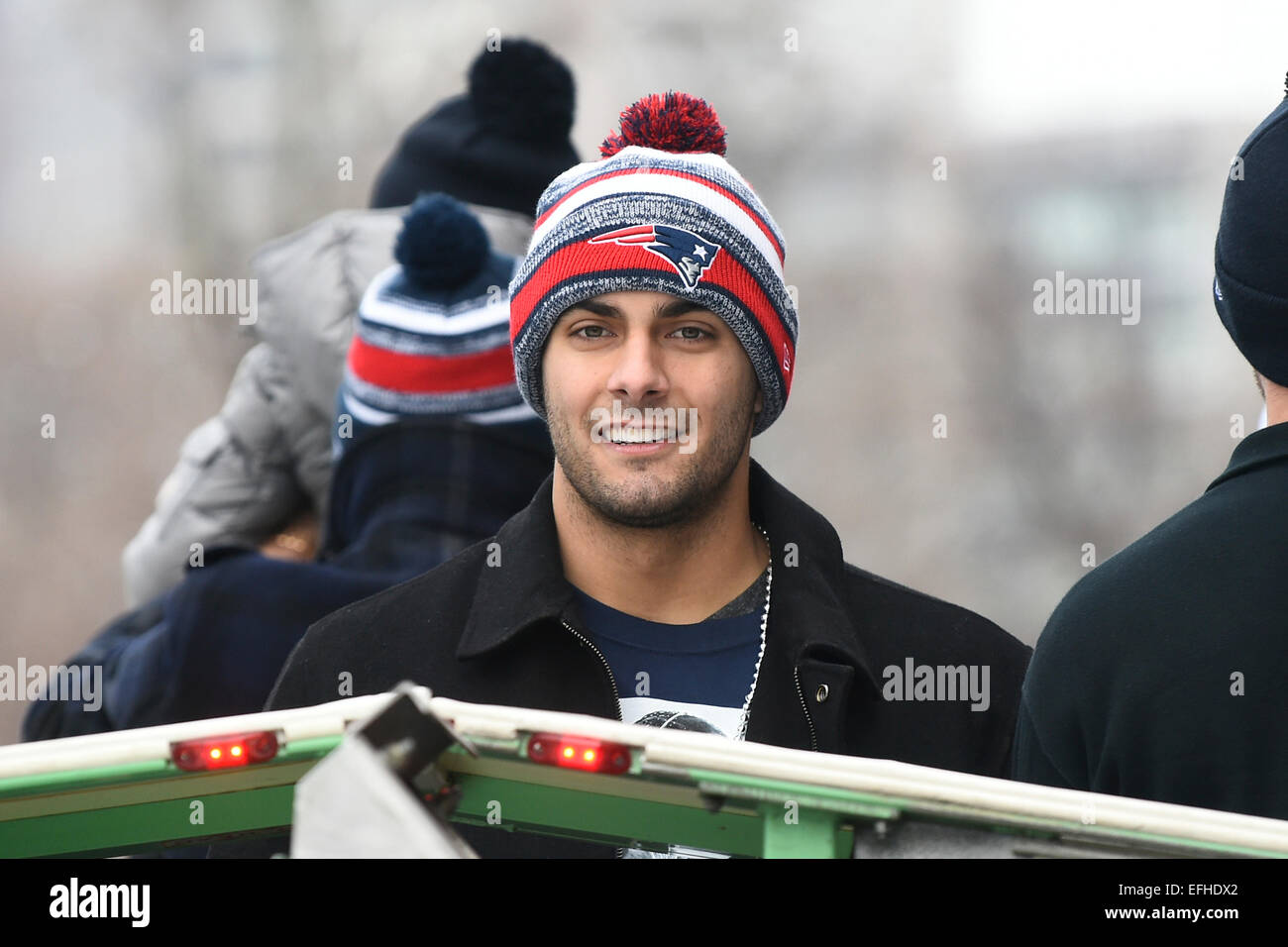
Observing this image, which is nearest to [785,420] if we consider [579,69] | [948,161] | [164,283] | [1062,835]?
[948,161]

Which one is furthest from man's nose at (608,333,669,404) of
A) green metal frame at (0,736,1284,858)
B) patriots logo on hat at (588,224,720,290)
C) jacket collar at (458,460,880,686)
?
green metal frame at (0,736,1284,858)

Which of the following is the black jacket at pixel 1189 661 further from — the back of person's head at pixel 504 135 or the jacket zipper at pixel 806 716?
the back of person's head at pixel 504 135

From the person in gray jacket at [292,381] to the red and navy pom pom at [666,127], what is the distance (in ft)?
5.45

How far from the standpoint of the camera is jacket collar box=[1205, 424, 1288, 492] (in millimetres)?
1939

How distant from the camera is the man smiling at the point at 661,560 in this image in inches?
102

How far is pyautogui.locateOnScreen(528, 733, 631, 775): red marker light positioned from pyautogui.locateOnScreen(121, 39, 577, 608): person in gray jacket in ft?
9.64

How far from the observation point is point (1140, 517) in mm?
5332

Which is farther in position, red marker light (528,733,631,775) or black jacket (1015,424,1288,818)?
black jacket (1015,424,1288,818)

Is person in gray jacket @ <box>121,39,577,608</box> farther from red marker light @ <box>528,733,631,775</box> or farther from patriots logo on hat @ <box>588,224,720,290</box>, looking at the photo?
red marker light @ <box>528,733,631,775</box>

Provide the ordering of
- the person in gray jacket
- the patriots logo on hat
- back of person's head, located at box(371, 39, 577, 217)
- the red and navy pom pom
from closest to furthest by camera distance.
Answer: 1. the patriots logo on hat
2. the red and navy pom pom
3. the person in gray jacket
4. back of person's head, located at box(371, 39, 577, 217)

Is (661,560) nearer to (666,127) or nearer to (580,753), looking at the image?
(666,127)

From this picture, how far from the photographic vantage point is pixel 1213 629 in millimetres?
1877

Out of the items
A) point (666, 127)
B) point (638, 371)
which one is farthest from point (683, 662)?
point (666, 127)
